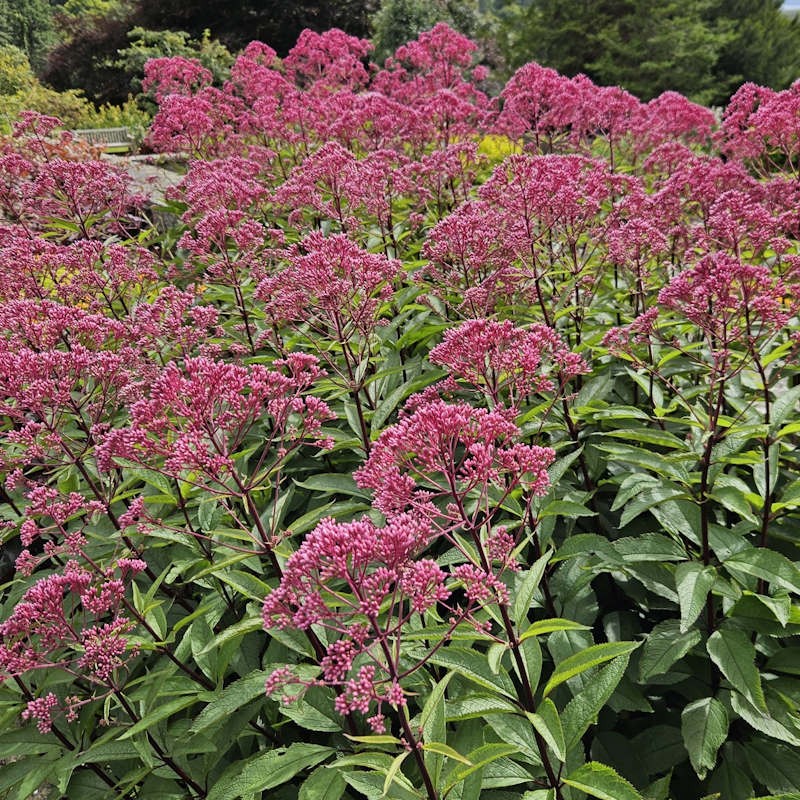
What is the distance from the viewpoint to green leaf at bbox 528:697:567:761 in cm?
206

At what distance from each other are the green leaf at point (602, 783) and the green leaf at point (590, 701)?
15cm

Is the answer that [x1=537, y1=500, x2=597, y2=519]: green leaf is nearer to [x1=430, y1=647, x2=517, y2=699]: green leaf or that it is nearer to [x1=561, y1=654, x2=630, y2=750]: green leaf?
[x1=561, y1=654, x2=630, y2=750]: green leaf

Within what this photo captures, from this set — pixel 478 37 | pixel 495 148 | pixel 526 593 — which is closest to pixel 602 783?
pixel 526 593

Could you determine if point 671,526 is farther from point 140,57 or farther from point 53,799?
point 140,57

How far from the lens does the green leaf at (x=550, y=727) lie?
2.06 m

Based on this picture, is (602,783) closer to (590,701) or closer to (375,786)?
(590,701)

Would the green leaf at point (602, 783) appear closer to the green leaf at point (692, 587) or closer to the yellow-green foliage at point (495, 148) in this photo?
the green leaf at point (692, 587)

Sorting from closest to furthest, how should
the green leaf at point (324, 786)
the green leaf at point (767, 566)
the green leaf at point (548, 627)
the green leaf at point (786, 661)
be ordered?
the green leaf at point (548, 627) → the green leaf at point (324, 786) → the green leaf at point (767, 566) → the green leaf at point (786, 661)

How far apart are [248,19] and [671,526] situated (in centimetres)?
3198

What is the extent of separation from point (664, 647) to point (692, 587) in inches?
14.9

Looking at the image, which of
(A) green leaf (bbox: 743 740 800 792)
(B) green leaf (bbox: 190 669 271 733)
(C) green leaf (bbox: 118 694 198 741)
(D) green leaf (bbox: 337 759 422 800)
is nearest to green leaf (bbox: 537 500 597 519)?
(A) green leaf (bbox: 743 740 800 792)

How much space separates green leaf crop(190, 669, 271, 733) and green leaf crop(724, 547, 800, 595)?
2.22 metres

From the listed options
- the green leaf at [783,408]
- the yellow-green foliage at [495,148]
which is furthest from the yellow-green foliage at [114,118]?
the green leaf at [783,408]

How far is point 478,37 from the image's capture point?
35.9 metres
